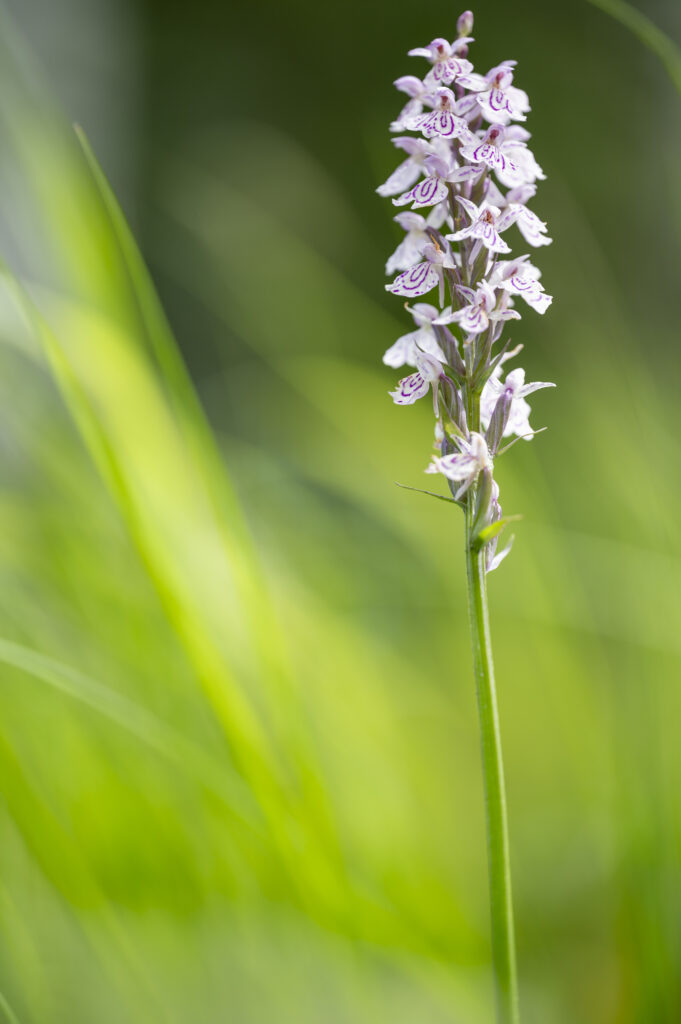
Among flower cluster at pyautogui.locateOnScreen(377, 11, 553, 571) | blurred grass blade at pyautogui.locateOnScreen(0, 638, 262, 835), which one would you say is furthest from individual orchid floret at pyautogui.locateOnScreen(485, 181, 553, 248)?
blurred grass blade at pyautogui.locateOnScreen(0, 638, 262, 835)

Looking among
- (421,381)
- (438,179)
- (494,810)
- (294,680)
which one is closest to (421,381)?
(421,381)

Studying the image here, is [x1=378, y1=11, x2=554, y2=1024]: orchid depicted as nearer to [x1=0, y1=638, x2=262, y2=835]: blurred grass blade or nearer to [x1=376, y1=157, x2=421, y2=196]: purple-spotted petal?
[x1=376, y1=157, x2=421, y2=196]: purple-spotted petal

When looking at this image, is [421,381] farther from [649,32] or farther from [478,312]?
[649,32]

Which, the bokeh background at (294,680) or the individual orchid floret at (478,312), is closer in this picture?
the individual orchid floret at (478,312)

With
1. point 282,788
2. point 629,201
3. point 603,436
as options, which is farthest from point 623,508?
point 629,201

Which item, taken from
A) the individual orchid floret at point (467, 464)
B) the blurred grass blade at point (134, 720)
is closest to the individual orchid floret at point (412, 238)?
the individual orchid floret at point (467, 464)

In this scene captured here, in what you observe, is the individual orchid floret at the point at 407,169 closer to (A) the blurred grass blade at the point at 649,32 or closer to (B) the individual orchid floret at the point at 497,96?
(B) the individual orchid floret at the point at 497,96

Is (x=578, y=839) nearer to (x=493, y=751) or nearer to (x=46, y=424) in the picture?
(x=493, y=751)
